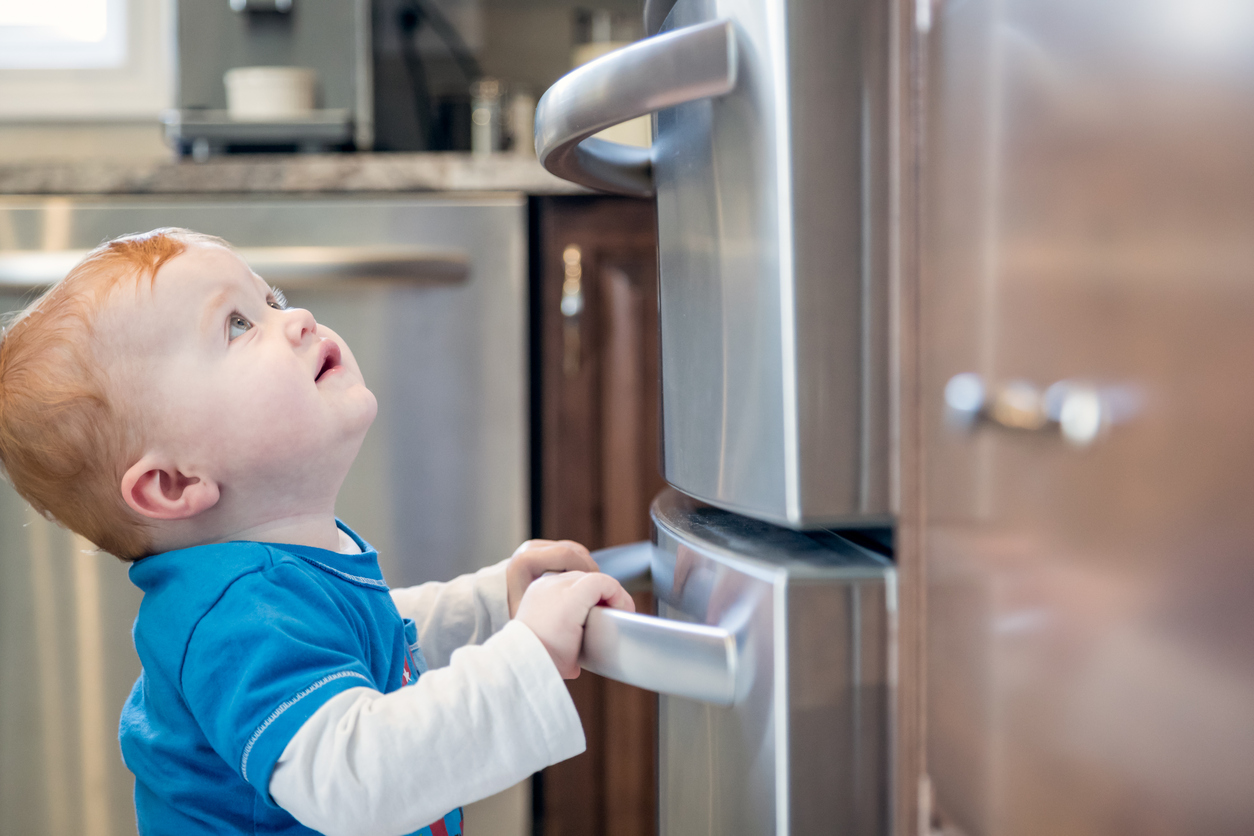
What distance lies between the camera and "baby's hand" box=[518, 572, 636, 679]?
45 cm

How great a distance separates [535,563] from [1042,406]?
0.37 m

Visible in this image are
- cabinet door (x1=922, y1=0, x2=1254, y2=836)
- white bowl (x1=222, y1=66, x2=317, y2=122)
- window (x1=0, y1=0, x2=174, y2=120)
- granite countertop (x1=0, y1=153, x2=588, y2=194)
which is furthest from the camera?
window (x1=0, y1=0, x2=174, y2=120)

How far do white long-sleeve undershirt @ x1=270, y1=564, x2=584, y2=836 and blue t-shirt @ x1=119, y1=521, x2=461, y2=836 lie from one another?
2cm

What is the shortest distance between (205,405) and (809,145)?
1.16 ft

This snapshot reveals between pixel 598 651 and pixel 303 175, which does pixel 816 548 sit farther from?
pixel 303 175

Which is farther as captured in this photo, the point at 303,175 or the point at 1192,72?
the point at 303,175

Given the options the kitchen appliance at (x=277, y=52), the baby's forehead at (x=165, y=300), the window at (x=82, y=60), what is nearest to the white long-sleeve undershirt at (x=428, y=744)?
the baby's forehead at (x=165, y=300)

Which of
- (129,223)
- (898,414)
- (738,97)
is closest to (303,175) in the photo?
(129,223)

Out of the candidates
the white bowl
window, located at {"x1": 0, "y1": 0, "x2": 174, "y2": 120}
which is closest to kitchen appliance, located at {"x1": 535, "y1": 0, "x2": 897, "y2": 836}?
the white bowl

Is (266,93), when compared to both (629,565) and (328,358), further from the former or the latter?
(629,565)

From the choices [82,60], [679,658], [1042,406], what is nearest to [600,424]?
[679,658]

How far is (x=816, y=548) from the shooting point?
1.37ft

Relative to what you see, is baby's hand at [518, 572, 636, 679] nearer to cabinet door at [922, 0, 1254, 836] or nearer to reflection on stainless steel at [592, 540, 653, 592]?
reflection on stainless steel at [592, 540, 653, 592]

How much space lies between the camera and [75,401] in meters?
0.51
